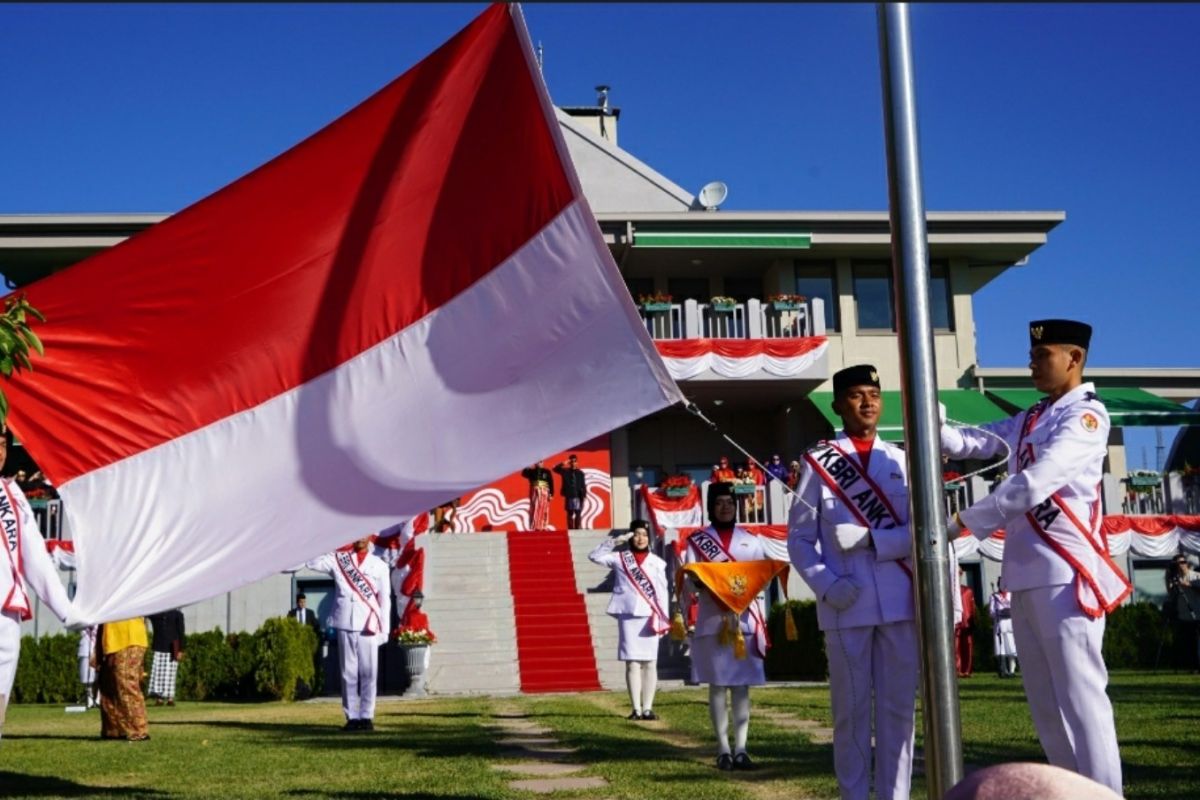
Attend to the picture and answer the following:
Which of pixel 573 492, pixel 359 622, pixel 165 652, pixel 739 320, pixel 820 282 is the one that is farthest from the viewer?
pixel 820 282

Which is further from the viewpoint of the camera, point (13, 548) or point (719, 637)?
point (719, 637)

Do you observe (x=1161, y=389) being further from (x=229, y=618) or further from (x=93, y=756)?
(x=93, y=756)

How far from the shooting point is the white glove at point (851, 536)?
637 centimetres

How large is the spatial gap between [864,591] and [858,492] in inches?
18.9

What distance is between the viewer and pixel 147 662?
23.1 meters

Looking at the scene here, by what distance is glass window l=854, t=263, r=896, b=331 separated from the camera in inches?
1468

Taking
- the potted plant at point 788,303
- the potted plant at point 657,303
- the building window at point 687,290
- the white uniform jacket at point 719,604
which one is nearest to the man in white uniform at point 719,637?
the white uniform jacket at point 719,604

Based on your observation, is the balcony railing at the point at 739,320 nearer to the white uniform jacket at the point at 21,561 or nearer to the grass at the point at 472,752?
the grass at the point at 472,752

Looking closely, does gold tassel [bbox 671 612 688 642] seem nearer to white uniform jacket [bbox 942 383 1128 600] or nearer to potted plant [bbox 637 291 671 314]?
white uniform jacket [bbox 942 383 1128 600]

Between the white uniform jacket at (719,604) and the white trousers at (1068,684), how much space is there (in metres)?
4.51

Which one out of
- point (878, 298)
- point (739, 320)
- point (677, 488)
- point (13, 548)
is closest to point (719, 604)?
point (13, 548)

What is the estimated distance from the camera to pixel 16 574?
773 centimetres

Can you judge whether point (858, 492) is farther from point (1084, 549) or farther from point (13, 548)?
point (13, 548)

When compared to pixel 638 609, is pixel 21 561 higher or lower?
higher
